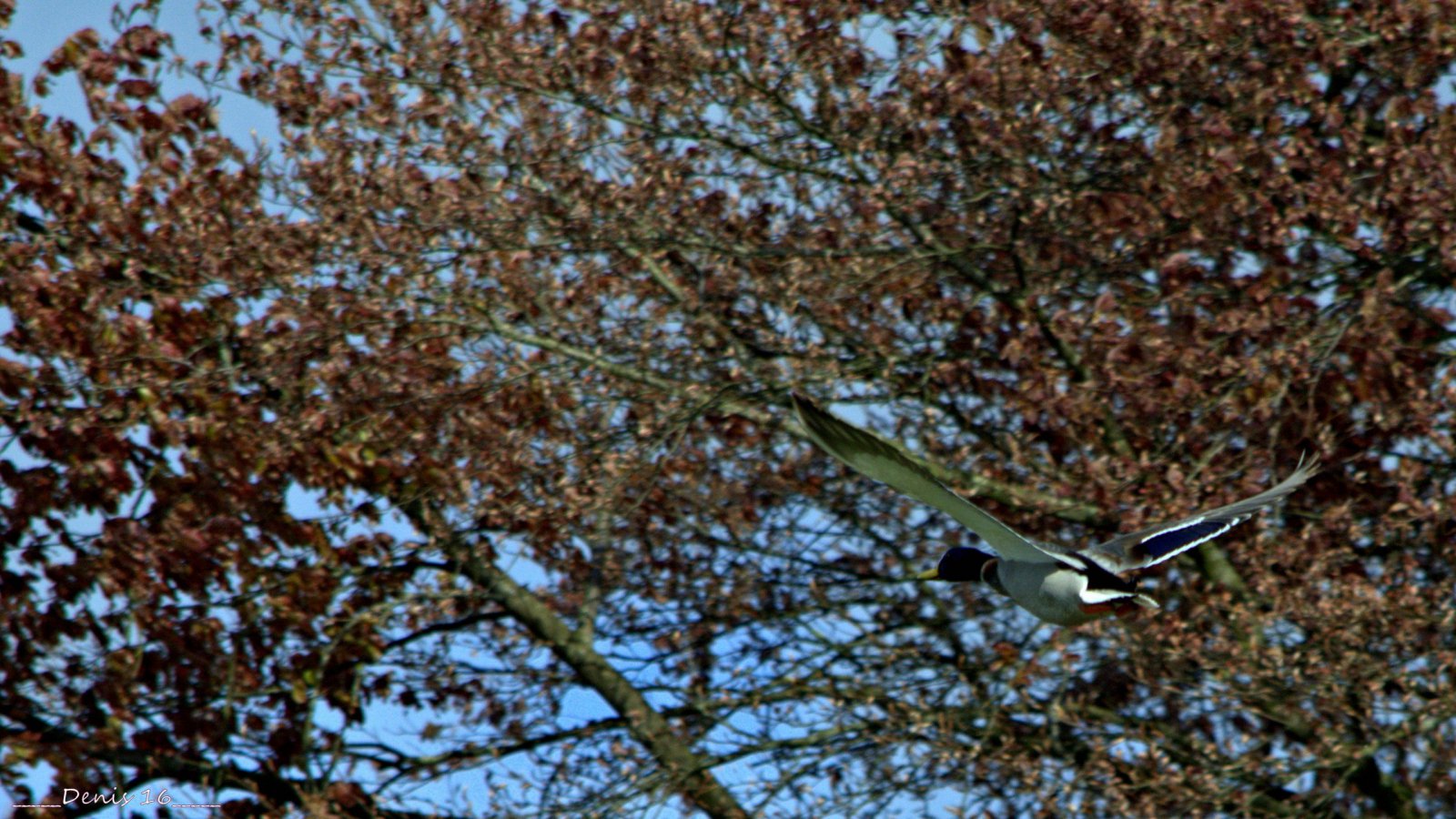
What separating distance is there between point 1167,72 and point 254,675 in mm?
5493

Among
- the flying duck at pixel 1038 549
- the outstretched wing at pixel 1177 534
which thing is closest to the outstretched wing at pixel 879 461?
the flying duck at pixel 1038 549

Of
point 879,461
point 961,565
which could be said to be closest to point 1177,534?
point 961,565

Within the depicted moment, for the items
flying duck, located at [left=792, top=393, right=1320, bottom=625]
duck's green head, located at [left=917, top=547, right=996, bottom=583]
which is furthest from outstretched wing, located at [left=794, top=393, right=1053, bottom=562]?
duck's green head, located at [left=917, top=547, right=996, bottom=583]

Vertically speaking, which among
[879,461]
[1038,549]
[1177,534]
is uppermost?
[1177,534]

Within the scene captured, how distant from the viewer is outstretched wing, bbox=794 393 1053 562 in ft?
18.2

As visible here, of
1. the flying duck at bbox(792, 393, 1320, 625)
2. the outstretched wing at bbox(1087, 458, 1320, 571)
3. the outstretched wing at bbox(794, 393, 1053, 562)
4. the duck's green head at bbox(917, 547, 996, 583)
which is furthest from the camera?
the duck's green head at bbox(917, 547, 996, 583)

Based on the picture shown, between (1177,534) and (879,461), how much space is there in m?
1.87

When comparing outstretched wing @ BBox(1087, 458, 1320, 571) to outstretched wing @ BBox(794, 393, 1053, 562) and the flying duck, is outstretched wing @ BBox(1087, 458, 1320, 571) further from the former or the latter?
outstretched wing @ BBox(794, 393, 1053, 562)

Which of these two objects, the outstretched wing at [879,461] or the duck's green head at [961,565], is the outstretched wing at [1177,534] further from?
the outstretched wing at [879,461]

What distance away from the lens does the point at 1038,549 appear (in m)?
5.83

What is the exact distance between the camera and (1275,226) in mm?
7855

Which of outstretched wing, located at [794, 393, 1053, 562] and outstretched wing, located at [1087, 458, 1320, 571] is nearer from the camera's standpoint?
outstretched wing, located at [794, 393, 1053, 562]

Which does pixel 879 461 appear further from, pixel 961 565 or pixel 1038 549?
pixel 961 565

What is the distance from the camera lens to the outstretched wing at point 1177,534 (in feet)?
22.1
